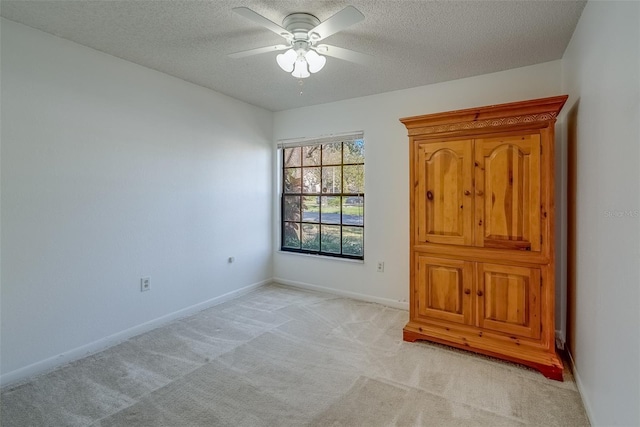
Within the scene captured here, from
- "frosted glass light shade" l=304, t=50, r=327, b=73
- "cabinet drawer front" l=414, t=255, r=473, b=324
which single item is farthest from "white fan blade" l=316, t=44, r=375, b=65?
"cabinet drawer front" l=414, t=255, r=473, b=324

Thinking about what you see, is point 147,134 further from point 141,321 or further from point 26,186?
point 141,321

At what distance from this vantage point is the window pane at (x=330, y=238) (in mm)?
4316

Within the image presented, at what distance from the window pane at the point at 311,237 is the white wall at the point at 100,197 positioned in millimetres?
1050

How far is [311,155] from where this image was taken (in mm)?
4496

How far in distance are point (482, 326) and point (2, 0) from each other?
4032mm

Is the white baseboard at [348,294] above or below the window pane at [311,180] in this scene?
below

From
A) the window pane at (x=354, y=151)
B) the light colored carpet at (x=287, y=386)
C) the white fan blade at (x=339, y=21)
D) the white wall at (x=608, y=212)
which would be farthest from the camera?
the window pane at (x=354, y=151)

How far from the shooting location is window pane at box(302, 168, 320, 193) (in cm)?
446

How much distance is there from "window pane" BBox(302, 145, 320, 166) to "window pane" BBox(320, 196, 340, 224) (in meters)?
0.52

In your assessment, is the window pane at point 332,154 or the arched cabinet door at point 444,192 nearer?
the arched cabinet door at point 444,192

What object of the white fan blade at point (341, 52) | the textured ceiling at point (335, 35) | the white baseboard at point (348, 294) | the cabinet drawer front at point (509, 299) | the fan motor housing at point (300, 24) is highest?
the textured ceiling at point (335, 35)

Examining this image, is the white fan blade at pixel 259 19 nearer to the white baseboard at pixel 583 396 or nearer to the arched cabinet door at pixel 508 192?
the arched cabinet door at pixel 508 192

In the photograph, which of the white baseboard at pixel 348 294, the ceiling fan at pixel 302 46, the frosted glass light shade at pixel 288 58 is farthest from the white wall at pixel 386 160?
the frosted glass light shade at pixel 288 58

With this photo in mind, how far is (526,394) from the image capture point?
2098 mm
